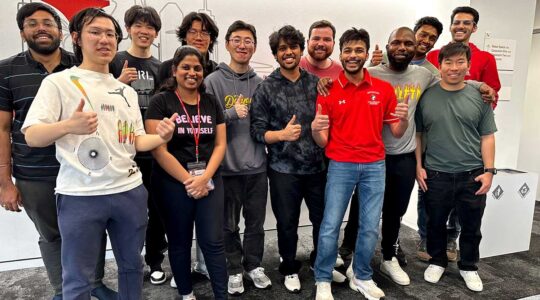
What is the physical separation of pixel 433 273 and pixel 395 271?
27 centimetres

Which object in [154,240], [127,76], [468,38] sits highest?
[468,38]

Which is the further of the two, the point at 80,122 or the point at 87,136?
the point at 87,136

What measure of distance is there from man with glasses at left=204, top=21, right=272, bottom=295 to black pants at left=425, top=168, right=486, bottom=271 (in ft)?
3.91

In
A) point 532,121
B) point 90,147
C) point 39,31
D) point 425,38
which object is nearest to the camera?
point 90,147

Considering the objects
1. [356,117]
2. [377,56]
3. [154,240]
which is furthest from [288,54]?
[154,240]

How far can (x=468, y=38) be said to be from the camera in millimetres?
2748

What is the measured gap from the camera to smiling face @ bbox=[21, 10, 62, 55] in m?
1.76

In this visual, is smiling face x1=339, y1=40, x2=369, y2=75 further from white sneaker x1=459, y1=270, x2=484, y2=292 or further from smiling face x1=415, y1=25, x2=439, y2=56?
white sneaker x1=459, y1=270, x2=484, y2=292

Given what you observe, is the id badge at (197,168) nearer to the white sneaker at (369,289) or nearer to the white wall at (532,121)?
the white sneaker at (369,289)

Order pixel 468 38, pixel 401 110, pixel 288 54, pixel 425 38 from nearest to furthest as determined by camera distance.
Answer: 1. pixel 401 110
2. pixel 288 54
3. pixel 425 38
4. pixel 468 38

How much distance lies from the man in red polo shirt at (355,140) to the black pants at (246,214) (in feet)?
1.40

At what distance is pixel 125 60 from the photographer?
216 centimetres

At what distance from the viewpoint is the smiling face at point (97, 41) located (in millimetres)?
1509

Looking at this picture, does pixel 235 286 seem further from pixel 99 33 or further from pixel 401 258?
pixel 99 33
